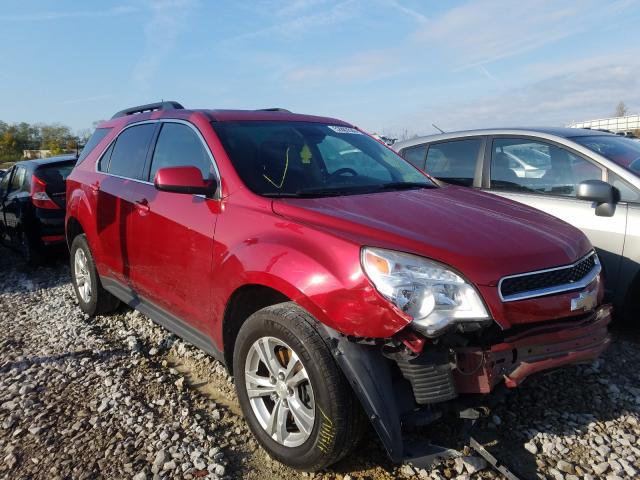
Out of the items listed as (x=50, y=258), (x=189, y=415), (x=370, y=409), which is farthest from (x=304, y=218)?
(x=50, y=258)

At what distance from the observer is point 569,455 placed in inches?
103

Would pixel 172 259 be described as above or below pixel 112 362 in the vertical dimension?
above

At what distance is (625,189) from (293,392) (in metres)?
3.16

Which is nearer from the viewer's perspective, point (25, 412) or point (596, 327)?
point (596, 327)

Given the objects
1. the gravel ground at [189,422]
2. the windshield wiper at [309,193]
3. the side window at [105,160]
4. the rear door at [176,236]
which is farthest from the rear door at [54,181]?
the windshield wiper at [309,193]

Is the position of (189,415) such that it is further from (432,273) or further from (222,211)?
(432,273)

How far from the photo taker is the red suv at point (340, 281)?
84.1 inches

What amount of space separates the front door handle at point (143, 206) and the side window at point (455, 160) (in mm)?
3006

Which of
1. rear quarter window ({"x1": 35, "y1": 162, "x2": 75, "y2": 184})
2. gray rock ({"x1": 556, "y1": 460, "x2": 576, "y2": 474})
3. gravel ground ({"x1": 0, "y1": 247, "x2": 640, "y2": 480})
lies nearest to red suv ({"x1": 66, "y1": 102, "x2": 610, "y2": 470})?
gravel ground ({"x1": 0, "y1": 247, "x2": 640, "y2": 480})

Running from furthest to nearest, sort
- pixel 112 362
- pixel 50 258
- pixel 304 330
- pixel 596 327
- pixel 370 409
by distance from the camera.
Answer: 1. pixel 50 258
2. pixel 112 362
3. pixel 596 327
4. pixel 304 330
5. pixel 370 409

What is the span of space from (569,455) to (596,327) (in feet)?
2.28

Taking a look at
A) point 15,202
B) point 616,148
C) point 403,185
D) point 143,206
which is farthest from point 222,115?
point 15,202

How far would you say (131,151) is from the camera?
4180 millimetres

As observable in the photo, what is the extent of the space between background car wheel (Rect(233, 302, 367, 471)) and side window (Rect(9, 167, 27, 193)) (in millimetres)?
6393
